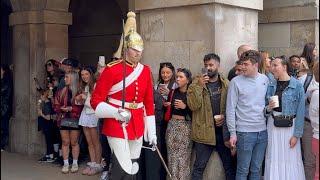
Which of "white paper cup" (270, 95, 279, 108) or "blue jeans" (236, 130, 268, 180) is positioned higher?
"white paper cup" (270, 95, 279, 108)

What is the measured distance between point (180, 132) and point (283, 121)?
1.08 metres

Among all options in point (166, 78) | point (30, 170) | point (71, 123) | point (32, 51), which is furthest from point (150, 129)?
point (32, 51)

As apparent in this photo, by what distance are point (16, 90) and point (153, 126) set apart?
175 inches

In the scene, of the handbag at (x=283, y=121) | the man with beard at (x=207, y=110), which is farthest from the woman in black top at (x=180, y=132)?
the handbag at (x=283, y=121)

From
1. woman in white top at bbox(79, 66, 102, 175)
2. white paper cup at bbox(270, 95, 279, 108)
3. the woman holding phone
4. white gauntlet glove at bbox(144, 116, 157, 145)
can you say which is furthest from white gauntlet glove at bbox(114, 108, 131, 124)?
woman in white top at bbox(79, 66, 102, 175)

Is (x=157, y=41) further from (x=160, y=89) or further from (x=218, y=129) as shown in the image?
(x=218, y=129)

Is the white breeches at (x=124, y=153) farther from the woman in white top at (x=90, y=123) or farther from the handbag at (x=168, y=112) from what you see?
the woman in white top at (x=90, y=123)

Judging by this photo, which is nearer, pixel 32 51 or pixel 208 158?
pixel 208 158

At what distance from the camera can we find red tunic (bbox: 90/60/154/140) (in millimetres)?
4646

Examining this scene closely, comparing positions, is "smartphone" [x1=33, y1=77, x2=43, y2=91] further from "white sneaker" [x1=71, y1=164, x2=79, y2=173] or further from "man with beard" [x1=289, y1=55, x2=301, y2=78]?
"man with beard" [x1=289, y1=55, x2=301, y2=78]

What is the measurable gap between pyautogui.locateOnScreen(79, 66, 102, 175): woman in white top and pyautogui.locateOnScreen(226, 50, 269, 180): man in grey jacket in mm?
2167

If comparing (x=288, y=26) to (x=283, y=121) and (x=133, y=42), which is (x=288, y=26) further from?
(x=133, y=42)

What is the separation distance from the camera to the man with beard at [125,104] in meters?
4.63

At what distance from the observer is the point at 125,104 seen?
15.5ft
